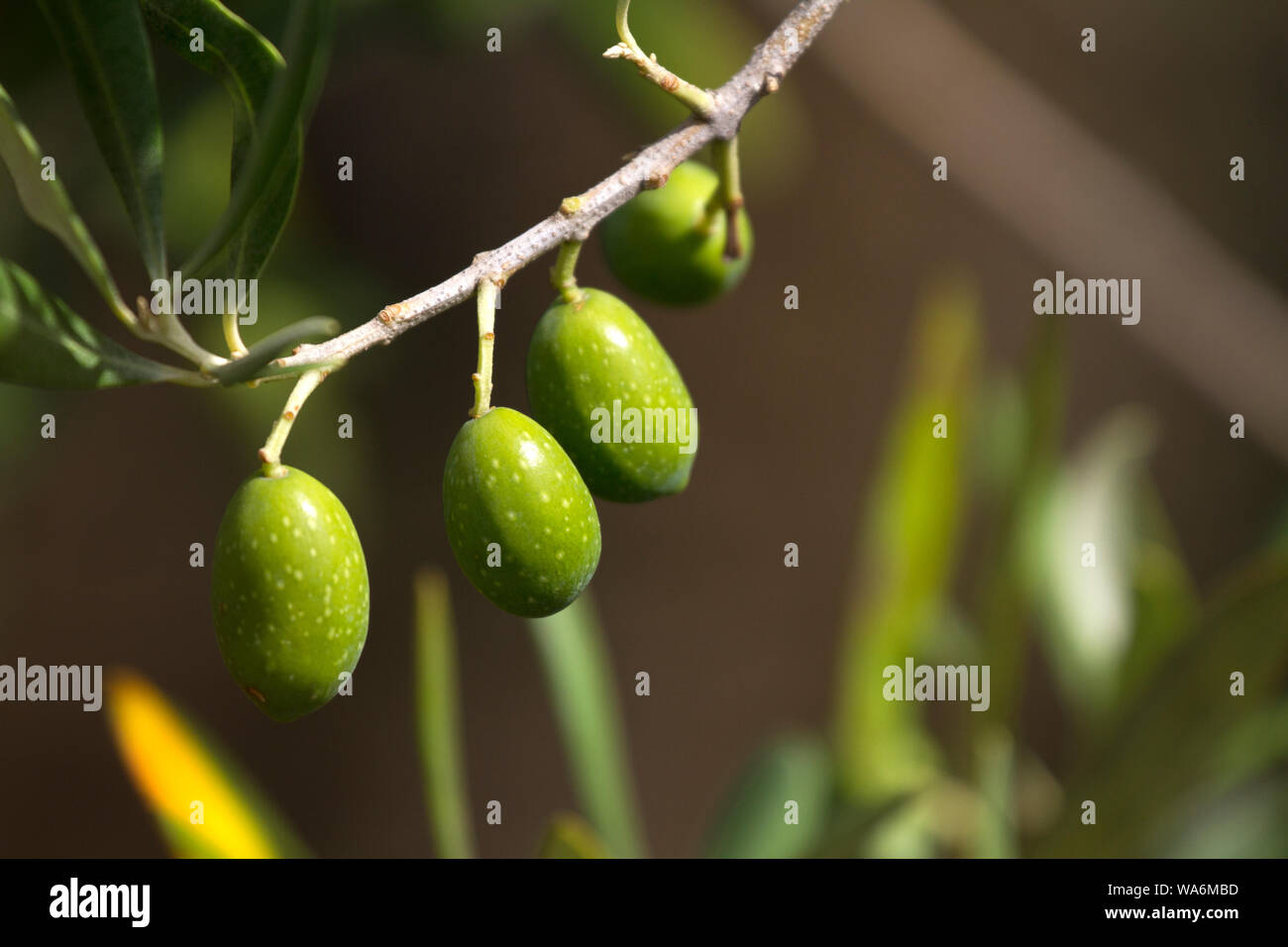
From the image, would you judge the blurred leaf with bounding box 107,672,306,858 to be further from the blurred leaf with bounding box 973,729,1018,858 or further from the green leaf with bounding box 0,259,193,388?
the blurred leaf with bounding box 973,729,1018,858

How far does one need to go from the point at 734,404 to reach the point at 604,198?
8.37 ft

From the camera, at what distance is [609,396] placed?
2.18 ft

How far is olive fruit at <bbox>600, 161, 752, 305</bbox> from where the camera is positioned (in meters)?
0.84

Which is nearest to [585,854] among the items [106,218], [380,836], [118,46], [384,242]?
[118,46]

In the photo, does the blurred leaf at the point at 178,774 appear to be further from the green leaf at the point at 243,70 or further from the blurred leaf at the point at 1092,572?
the blurred leaf at the point at 1092,572

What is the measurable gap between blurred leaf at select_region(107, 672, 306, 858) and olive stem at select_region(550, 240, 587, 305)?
0.81m

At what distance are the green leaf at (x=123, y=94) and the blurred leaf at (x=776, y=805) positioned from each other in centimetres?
104

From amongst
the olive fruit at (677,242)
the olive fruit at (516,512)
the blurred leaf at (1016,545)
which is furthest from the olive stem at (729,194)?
the blurred leaf at (1016,545)

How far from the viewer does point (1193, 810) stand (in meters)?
1.35

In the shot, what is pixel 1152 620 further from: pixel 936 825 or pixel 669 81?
pixel 669 81

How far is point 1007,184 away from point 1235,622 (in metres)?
1.55

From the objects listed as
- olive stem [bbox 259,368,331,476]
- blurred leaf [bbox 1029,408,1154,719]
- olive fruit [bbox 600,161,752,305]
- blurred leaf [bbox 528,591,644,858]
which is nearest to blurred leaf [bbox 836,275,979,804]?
blurred leaf [bbox 1029,408,1154,719]

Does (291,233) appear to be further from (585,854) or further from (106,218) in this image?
(585,854)

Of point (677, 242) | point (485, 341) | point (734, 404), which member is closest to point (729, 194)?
point (677, 242)
